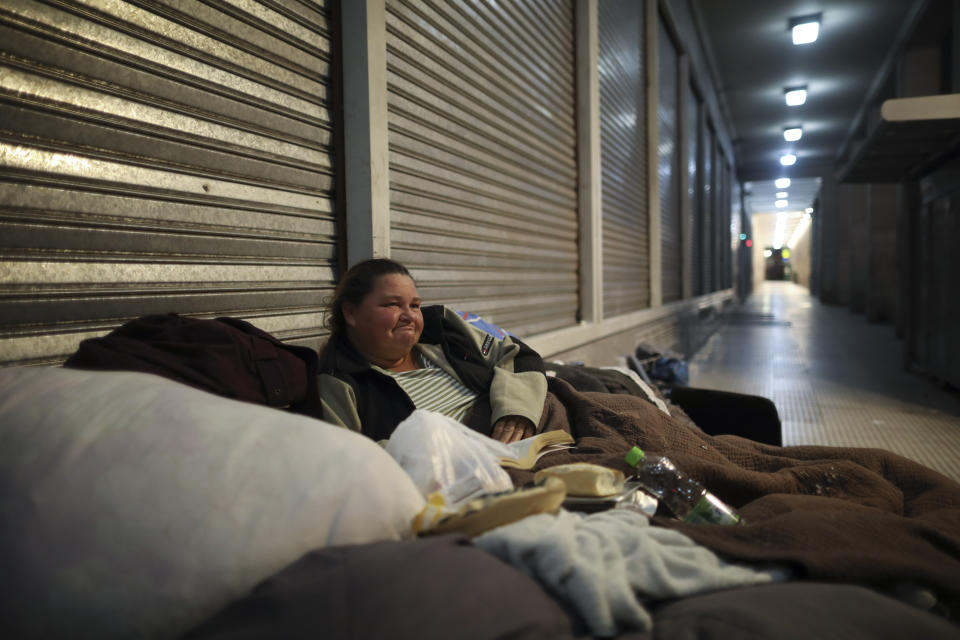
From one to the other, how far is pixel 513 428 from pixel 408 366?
509 millimetres

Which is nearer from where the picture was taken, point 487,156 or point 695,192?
point 487,156

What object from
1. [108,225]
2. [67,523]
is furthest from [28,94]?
[67,523]

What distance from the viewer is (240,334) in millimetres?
1654

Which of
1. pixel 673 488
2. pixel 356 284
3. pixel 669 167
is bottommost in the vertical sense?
pixel 673 488

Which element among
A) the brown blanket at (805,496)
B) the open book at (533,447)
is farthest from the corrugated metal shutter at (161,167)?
the brown blanket at (805,496)

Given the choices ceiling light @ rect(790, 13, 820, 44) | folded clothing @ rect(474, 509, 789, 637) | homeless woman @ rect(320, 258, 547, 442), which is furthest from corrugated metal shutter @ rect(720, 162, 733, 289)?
folded clothing @ rect(474, 509, 789, 637)

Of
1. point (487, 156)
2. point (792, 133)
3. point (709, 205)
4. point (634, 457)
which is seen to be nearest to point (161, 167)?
point (634, 457)

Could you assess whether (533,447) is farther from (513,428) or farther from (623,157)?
(623,157)

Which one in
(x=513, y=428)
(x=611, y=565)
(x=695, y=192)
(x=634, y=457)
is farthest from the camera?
(x=695, y=192)

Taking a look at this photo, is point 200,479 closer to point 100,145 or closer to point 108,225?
point 108,225

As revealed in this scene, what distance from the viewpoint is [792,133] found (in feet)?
54.2

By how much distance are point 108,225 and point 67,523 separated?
3.12ft

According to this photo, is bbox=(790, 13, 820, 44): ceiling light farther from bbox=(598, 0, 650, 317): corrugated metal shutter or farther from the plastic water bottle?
the plastic water bottle

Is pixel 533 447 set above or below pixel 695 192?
below
